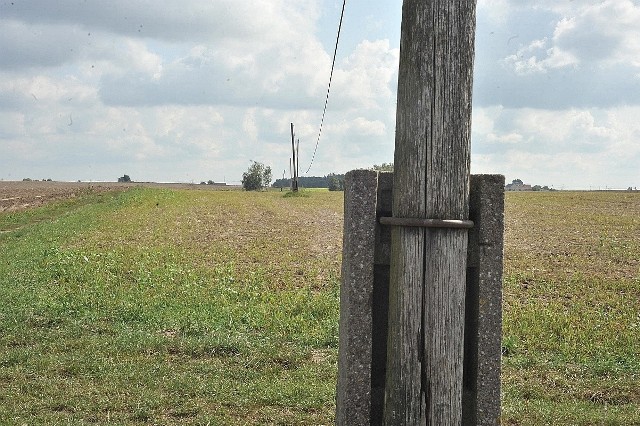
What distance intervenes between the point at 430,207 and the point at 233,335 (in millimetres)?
7394

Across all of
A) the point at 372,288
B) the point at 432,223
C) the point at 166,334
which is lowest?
the point at 166,334

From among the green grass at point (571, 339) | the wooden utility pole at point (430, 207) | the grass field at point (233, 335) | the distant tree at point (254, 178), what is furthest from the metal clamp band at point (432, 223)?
the distant tree at point (254, 178)

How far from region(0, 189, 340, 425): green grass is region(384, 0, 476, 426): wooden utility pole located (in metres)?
3.60

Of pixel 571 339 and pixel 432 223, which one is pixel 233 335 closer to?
pixel 571 339

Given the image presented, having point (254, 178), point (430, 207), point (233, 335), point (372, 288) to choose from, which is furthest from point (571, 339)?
point (254, 178)

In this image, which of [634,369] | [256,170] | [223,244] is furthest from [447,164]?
[256,170]

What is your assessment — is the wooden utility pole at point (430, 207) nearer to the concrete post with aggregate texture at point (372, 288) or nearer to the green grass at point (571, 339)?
the concrete post with aggregate texture at point (372, 288)

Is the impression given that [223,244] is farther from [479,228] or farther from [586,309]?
[479,228]

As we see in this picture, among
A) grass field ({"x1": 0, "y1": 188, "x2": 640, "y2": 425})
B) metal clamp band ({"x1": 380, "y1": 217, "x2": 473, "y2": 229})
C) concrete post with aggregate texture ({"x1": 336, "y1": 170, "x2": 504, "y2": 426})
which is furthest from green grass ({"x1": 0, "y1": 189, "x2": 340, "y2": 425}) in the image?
metal clamp band ({"x1": 380, "y1": 217, "x2": 473, "y2": 229})

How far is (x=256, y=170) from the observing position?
12088cm

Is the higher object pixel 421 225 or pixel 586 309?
pixel 421 225

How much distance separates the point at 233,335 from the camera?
996 cm

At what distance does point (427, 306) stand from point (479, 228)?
1.40 feet

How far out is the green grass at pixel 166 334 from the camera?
687 cm
